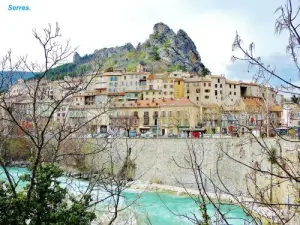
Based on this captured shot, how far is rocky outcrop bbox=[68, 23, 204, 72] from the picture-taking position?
7281cm

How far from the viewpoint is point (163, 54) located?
73.7 m

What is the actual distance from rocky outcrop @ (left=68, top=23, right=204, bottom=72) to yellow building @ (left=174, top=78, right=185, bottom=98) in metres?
15.8

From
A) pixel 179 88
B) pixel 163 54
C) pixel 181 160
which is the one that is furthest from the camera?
pixel 163 54

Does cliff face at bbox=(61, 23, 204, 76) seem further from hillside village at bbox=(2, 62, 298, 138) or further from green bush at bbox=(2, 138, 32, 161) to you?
green bush at bbox=(2, 138, 32, 161)

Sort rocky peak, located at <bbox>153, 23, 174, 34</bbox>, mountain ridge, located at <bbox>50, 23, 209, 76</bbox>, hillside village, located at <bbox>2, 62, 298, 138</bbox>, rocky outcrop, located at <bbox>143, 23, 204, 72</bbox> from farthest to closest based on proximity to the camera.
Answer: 1. rocky peak, located at <bbox>153, 23, 174, 34</bbox>
2. rocky outcrop, located at <bbox>143, 23, 204, 72</bbox>
3. mountain ridge, located at <bbox>50, 23, 209, 76</bbox>
4. hillside village, located at <bbox>2, 62, 298, 138</bbox>

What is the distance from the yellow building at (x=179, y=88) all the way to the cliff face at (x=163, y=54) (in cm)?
1525

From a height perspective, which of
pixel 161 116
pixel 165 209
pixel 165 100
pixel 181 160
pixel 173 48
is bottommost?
pixel 165 209

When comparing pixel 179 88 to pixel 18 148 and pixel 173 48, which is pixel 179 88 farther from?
pixel 18 148

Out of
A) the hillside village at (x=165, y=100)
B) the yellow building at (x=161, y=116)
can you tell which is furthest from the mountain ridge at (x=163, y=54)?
the yellow building at (x=161, y=116)

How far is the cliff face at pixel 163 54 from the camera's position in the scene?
7246 centimetres

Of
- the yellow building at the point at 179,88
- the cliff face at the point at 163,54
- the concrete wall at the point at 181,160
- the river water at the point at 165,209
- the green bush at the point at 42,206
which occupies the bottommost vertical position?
the river water at the point at 165,209

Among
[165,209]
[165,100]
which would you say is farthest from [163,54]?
[165,209]

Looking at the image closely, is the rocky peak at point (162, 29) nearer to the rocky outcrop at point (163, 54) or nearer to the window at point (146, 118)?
the rocky outcrop at point (163, 54)

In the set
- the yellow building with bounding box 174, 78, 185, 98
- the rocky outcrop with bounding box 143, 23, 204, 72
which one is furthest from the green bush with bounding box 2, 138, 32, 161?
the rocky outcrop with bounding box 143, 23, 204, 72
